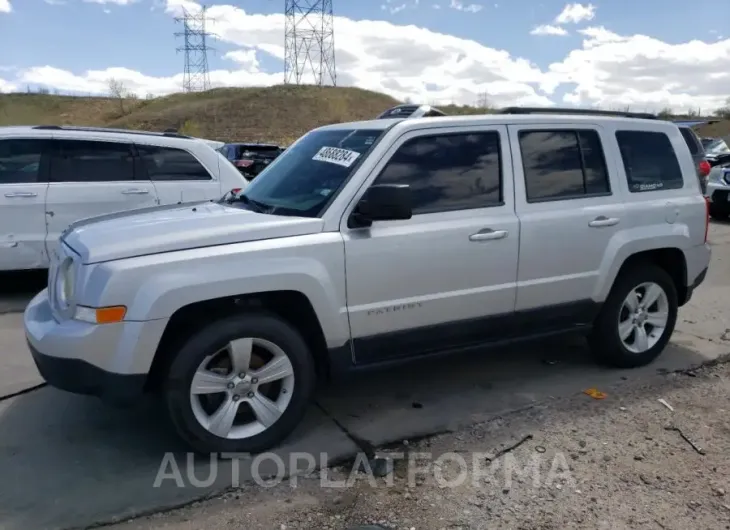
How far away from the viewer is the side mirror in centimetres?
371

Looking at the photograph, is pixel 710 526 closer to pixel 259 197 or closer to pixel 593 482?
pixel 593 482

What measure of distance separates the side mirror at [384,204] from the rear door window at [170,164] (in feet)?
14.0

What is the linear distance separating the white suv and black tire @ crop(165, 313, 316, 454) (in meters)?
3.69

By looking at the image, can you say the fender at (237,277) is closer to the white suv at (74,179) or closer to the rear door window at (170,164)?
the white suv at (74,179)

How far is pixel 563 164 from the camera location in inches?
184

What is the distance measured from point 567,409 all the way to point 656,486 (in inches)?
38.1

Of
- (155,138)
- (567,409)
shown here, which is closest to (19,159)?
(155,138)

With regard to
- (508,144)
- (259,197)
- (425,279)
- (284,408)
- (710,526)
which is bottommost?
(710,526)

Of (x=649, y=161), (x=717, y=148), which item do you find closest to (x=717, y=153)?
(x=717, y=148)

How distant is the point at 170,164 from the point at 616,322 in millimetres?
5083

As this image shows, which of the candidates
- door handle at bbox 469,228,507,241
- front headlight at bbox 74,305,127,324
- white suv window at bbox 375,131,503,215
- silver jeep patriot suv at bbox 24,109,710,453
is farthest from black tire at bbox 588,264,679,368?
front headlight at bbox 74,305,127,324

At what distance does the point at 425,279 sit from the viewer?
407 cm

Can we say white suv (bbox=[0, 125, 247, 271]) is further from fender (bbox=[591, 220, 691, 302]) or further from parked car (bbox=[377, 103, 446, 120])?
fender (bbox=[591, 220, 691, 302])

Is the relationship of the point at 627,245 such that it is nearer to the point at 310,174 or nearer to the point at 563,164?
the point at 563,164
